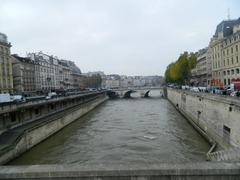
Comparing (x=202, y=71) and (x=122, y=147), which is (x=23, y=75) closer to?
(x=122, y=147)

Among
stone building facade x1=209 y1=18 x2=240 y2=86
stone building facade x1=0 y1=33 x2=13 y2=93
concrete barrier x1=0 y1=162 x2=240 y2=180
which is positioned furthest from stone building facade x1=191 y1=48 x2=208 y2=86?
concrete barrier x1=0 y1=162 x2=240 y2=180

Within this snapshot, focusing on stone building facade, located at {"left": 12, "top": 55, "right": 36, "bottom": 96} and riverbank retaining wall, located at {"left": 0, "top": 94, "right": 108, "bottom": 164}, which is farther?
stone building facade, located at {"left": 12, "top": 55, "right": 36, "bottom": 96}

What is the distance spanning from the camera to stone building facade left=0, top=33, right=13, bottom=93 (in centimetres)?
4228

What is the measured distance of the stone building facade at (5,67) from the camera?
42.3 m

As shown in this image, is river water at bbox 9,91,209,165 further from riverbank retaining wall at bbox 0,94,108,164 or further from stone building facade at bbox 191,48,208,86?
stone building facade at bbox 191,48,208,86

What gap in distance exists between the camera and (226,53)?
47.3 m

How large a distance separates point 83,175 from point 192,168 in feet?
10.6

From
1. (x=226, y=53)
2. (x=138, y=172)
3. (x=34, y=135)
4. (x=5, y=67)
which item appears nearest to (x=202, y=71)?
(x=226, y=53)

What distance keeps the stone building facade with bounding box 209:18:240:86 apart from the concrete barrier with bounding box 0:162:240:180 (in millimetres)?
41010

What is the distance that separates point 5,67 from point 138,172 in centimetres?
4655

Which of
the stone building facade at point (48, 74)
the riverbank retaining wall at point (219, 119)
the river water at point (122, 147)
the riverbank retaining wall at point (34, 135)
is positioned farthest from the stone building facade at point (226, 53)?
the stone building facade at point (48, 74)

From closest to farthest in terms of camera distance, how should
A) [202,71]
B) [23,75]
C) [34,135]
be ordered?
[34,135], [23,75], [202,71]

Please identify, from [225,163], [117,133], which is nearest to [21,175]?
[225,163]

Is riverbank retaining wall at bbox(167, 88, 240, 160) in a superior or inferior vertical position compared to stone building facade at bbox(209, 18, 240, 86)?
inferior
